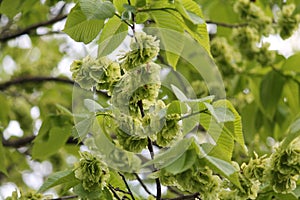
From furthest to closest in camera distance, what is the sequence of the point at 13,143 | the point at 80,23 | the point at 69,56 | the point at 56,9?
the point at 69,56 → the point at 56,9 → the point at 13,143 → the point at 80,23

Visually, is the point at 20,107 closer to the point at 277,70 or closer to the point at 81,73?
the point at 277,70

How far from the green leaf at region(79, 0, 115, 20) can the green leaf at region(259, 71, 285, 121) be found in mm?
1609

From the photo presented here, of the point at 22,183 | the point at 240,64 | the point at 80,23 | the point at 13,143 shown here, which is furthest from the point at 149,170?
the point at 22,183

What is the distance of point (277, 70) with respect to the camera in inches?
120

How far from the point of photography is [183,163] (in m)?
1.39

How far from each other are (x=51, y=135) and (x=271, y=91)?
1134mm

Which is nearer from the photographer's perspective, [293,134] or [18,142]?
[293,134]

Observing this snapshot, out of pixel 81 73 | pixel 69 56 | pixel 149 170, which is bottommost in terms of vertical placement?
pixel 69 56

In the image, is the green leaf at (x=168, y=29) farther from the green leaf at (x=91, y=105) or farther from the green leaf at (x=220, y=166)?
the green leaf at (x=220, y=166)

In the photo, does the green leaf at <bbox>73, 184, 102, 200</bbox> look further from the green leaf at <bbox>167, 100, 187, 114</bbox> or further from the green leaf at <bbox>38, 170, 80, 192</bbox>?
the green leaf at <bbox>167, 100, 187, 114</bbox>

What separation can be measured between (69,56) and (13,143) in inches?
51.0

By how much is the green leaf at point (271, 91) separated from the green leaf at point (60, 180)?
161cm

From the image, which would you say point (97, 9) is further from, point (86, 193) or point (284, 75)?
point (284, 75)

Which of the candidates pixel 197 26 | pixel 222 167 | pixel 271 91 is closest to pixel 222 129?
pixel 222 167
